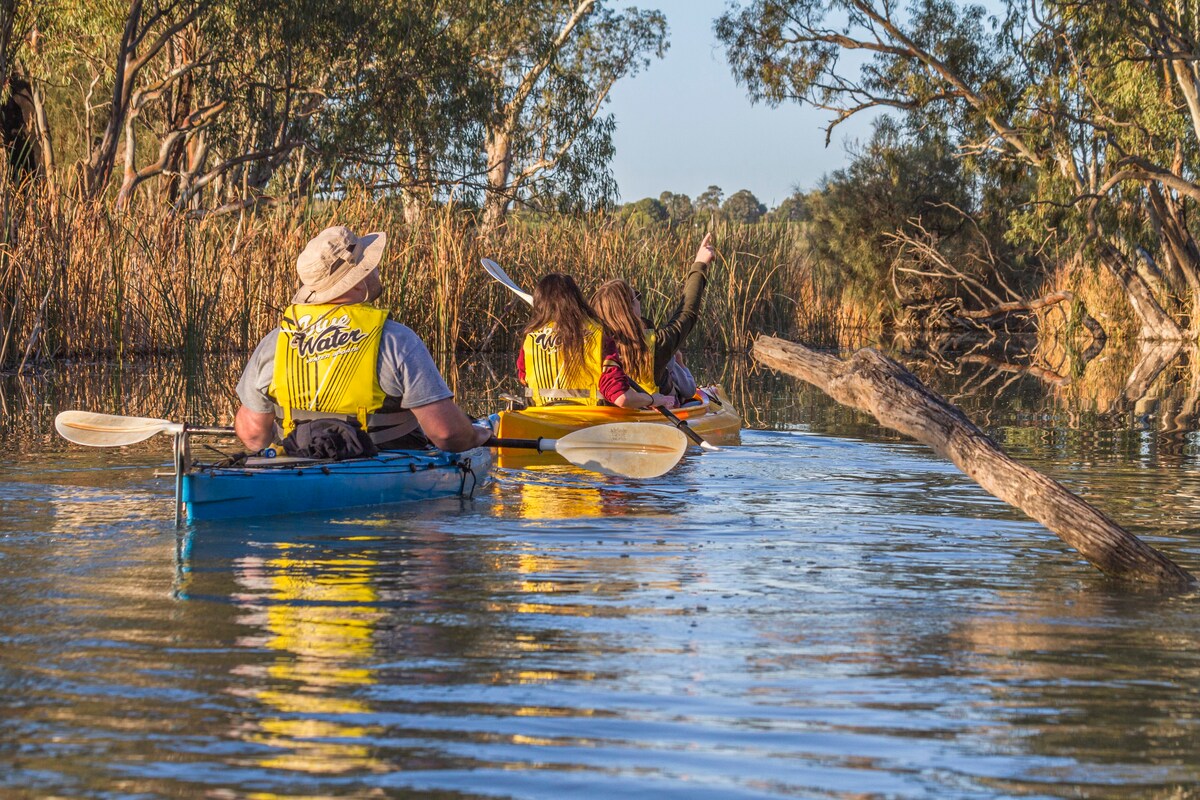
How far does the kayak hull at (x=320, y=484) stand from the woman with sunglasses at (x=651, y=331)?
2.13 meters

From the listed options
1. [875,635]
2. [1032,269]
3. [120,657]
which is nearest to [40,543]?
[120,657]

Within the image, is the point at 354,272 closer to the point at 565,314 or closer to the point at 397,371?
the point at 397,371

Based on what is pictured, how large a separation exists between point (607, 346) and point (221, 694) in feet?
19.8

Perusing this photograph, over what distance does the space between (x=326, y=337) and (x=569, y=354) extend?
301 centimetres

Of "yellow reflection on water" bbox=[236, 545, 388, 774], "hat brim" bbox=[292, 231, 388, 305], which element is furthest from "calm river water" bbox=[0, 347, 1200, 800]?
"hat brim" bbox=[292, 231, 388, 305]

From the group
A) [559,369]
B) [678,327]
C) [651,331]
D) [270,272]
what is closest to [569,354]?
[559,369]

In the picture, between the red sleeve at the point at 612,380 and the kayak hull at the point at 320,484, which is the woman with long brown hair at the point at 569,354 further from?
the kayak hull at the point at 320,484

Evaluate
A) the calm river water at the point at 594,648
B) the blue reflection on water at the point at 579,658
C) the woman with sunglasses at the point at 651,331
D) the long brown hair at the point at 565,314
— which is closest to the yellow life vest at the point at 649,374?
the woman with sunglasses at the point at 651,331

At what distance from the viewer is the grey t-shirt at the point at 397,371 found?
6.88m

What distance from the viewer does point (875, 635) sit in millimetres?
4586

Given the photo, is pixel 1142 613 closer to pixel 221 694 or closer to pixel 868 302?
pixel 221 694

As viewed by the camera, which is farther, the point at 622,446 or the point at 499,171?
the point at 499,171

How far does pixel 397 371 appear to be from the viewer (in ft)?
22.7

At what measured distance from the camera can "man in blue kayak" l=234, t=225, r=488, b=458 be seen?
269 inches
